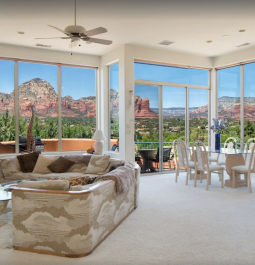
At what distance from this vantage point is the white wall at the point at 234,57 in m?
7.27

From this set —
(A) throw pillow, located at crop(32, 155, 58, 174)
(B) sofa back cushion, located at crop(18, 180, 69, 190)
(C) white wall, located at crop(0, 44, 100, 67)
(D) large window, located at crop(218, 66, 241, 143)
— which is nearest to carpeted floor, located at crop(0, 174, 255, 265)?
(B) sofa back cushion, located at crop(18, 180, 69, 190)

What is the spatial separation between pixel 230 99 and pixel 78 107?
14.1 ft

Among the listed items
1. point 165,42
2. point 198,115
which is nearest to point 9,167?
point 165,42

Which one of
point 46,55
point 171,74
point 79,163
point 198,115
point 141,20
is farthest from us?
point 198,115

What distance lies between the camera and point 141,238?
126 inches

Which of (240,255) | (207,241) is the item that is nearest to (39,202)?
(207,241)

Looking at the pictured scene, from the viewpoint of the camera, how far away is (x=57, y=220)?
9.04 ft

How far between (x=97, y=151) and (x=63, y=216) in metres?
3.99

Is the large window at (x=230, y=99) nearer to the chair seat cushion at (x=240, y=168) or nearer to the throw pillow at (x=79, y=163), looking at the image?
the chair seat cushion at (x=240, y=168)

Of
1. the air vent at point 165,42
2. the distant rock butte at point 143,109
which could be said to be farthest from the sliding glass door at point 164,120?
the air vent at point 165,42

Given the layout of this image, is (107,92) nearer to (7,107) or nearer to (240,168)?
(7,107)

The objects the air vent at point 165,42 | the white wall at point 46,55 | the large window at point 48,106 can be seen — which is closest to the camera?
the air vent at point 165,42

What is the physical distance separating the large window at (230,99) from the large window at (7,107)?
18.8ft

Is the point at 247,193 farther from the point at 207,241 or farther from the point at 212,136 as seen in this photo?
the point at 212,136
